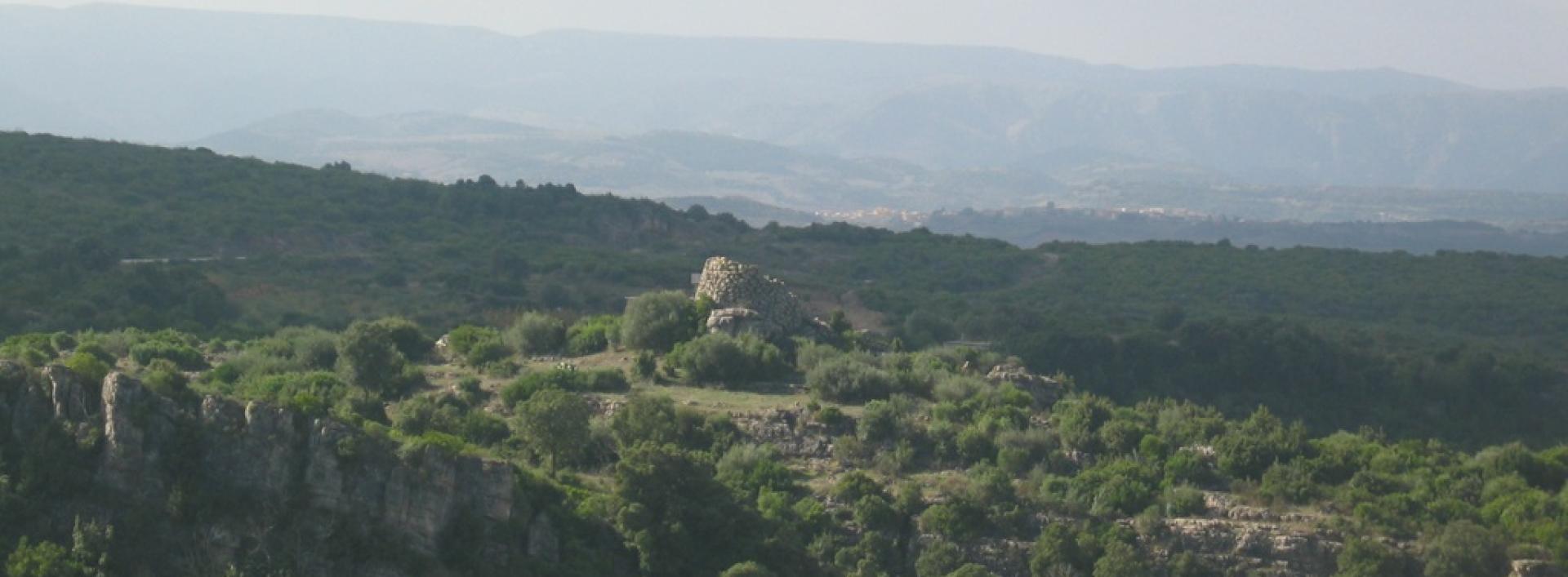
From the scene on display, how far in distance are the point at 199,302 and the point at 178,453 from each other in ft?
105

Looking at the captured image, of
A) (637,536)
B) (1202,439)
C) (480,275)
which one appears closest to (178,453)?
(637,536)

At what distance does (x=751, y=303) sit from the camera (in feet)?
120

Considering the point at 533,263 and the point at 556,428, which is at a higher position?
the point at 556,428

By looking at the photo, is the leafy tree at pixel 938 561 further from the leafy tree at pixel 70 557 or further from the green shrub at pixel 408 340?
the green shrub at pixel 408 340

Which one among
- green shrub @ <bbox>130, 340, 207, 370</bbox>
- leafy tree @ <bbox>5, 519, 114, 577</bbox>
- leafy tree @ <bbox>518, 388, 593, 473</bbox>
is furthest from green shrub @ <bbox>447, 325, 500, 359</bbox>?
leafy tree @ <bbox>5, 519, 114, 577</bbox>

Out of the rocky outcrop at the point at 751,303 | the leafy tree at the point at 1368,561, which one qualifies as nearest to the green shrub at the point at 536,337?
the rocky outcrop at the point at 751,303

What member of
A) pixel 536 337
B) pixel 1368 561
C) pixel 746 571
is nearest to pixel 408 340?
pixel 536 337

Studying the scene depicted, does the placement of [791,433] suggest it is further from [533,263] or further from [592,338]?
[533,263]

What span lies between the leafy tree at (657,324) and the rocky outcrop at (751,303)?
14.7 inches

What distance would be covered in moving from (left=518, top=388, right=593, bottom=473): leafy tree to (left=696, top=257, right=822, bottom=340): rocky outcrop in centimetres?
747

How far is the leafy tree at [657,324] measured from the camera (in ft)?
115

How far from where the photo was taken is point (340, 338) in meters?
32.2

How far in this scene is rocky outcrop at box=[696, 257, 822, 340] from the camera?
1395 inches

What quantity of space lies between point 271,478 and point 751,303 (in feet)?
50.9
